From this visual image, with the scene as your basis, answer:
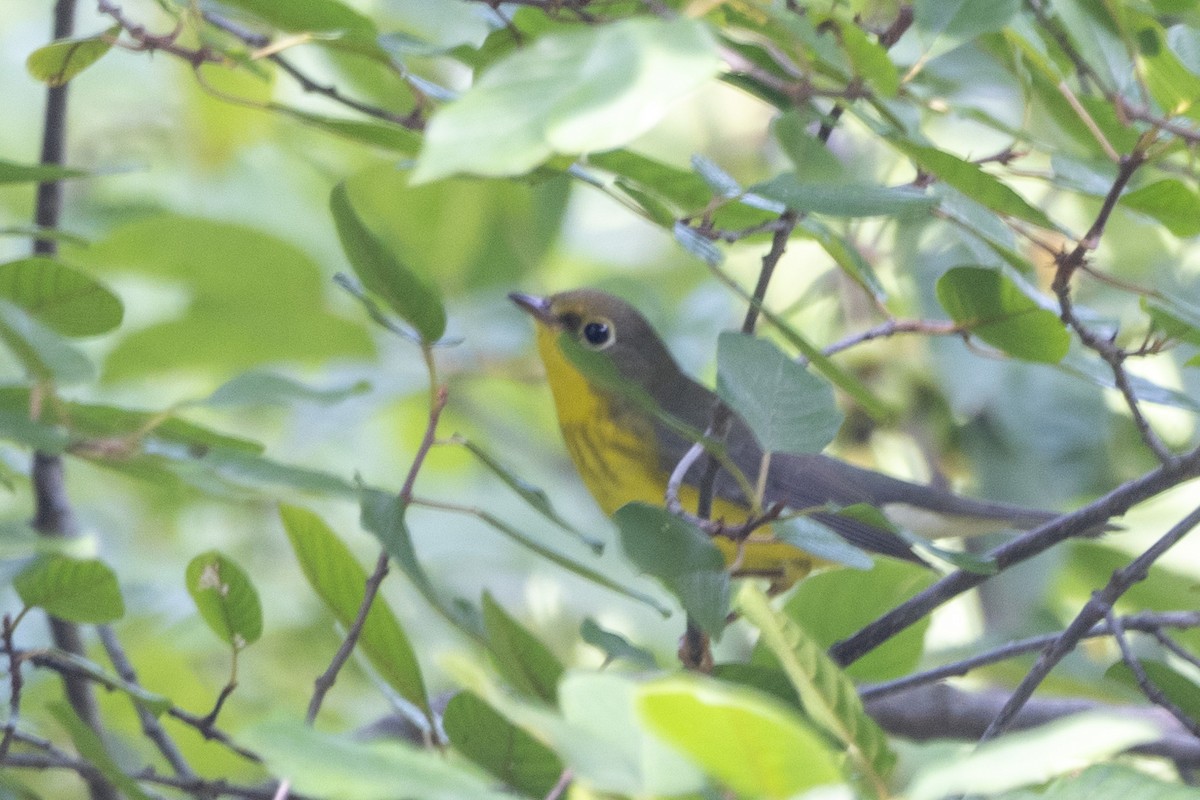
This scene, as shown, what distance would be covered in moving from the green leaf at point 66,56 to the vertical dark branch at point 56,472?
68 cm

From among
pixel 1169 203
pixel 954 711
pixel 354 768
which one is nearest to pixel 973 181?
pixel 1169 203

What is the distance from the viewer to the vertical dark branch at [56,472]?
2.68 metres

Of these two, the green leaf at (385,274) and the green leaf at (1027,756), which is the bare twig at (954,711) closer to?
the green leaf at (385,274)

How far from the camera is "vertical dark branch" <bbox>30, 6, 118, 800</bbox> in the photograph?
2.68m

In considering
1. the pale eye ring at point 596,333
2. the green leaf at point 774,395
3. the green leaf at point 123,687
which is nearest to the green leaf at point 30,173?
the green leaf at point 123,687

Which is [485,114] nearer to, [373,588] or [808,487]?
[373,588]

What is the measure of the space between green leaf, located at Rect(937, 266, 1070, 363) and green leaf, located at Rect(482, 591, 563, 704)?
0.75 meters

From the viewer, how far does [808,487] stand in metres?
4.45

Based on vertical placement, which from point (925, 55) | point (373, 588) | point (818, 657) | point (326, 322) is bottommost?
point (818, 657)

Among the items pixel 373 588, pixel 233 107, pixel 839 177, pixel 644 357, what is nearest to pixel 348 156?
pixel 233 107

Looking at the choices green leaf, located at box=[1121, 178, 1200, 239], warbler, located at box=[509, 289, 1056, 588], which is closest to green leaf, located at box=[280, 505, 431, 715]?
green leaf, located at box=[1121, 178, 1200, 239]

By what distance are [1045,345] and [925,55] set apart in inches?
20.1

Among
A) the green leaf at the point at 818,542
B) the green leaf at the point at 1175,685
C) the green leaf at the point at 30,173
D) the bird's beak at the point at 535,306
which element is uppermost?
the green leaf at the point at 30,173

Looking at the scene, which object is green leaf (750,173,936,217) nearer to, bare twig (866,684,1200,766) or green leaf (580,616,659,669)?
green leaf (580,616,659,669)
